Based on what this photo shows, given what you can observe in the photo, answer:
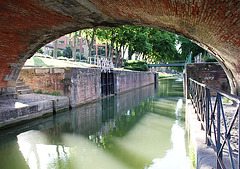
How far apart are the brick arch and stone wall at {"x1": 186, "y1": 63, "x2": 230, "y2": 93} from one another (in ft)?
11.7

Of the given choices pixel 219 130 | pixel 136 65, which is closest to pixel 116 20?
pixel 219 130

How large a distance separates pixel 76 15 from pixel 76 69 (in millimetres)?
5648

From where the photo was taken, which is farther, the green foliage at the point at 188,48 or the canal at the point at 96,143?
the green foliage at the point at 188,48

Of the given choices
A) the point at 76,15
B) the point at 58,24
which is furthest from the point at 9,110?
the point at 76,15

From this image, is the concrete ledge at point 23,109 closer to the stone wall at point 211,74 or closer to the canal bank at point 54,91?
the canal bank at point 54,91

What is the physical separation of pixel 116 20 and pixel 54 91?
6380 mm

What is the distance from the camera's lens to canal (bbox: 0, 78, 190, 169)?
4.19 meters

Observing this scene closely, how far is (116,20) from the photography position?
495cm

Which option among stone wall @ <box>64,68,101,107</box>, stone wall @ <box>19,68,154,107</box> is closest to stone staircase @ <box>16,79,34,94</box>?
stone wall @ <box>19,68,154,107</box>

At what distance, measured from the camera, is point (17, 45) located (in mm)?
6426

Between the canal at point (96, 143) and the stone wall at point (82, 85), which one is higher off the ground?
the stone wall at point (82, 85)

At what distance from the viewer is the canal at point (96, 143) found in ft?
13.7

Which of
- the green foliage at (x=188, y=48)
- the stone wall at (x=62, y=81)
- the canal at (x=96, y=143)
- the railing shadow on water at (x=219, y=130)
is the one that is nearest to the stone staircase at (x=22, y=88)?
the stone wall at (x=62, y=81)

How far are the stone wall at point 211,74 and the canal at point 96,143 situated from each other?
219 cm
